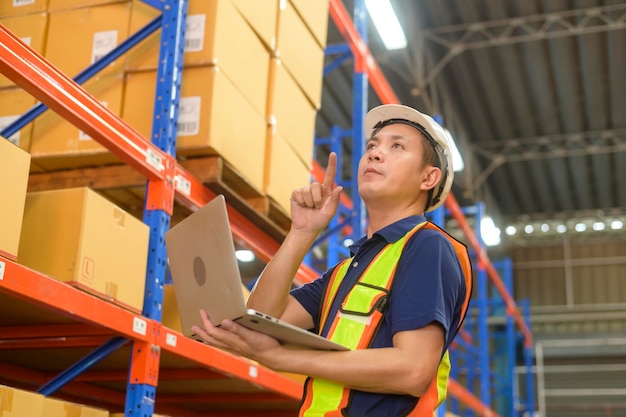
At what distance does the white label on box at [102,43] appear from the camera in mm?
4594

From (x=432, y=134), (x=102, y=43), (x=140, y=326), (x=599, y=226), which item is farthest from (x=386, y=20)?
(x=599, y=226)

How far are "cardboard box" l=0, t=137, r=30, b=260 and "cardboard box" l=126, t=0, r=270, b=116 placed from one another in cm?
141

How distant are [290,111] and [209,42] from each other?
103cm

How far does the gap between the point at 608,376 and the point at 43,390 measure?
63.8 ft

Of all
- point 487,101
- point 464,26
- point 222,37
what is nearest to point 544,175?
point 487,101

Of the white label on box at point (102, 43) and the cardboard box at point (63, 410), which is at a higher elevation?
the white label on box at point (102, 43)

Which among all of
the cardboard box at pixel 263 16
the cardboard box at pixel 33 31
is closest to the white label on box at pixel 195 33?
the cardboard box at pixel 263 16

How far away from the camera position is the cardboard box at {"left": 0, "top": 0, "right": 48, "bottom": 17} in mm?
4834

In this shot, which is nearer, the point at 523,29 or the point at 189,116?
the point at 189,116

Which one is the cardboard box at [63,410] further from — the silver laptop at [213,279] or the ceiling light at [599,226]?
the ceiling light at [599,226]

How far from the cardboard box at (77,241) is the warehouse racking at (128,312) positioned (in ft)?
0.38

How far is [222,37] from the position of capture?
15.0 ft

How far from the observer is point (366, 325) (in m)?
2.08

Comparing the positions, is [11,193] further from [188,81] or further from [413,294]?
[413,294]
